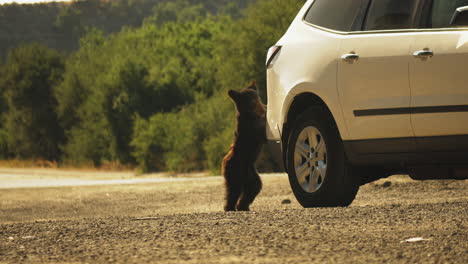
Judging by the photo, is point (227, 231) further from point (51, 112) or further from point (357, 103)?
point (51, 112)

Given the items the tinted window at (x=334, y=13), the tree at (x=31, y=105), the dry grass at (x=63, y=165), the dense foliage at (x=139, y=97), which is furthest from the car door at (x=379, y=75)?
the tree at (x=31, y=105)

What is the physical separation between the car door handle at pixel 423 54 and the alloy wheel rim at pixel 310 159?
134 centimetres

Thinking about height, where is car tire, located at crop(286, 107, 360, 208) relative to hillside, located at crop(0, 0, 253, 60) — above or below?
above

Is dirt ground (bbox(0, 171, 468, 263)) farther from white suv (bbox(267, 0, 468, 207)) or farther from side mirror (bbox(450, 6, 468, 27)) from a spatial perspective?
side mirror (bbox(450, 6, 468, 27))

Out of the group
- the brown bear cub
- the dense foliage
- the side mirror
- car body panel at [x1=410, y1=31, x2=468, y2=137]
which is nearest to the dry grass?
the dense foliage

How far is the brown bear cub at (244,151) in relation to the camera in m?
12.7

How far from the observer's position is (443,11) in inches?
367

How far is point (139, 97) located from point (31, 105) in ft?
31.6

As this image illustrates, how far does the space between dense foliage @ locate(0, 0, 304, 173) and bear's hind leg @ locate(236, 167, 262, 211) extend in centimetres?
2569

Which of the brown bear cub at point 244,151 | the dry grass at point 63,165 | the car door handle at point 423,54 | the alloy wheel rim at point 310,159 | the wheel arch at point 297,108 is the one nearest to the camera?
the car door handle at point 423,54

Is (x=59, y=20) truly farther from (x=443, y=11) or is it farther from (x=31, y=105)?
(x=443, y=11)

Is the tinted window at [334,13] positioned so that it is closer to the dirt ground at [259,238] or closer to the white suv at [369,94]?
the white suv at [369,94]

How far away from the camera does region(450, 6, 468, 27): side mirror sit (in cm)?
893

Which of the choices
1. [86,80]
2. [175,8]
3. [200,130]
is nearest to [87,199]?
[200,130]
